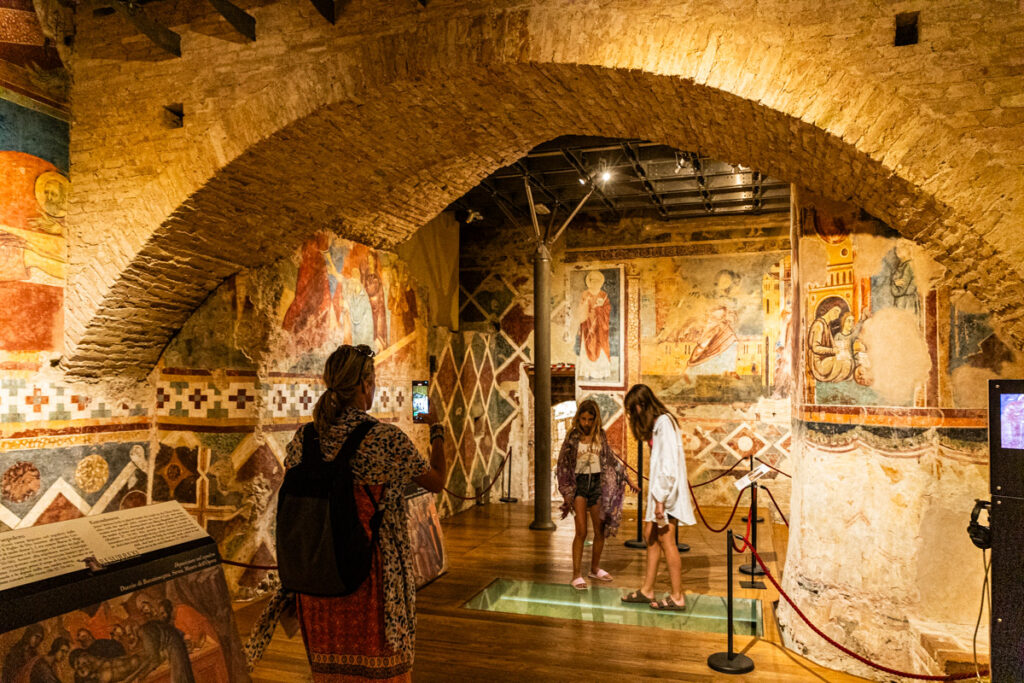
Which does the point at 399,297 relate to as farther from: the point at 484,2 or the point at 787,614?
the point at 787,614

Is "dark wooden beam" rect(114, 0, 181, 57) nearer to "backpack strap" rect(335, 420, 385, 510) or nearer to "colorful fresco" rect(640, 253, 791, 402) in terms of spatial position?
"backpack strap" rect(335, 420, 385, 510)

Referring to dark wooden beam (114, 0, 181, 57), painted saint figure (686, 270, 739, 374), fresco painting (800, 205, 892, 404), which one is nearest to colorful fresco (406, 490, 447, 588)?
fresco painting (800, 205, 892, 404)

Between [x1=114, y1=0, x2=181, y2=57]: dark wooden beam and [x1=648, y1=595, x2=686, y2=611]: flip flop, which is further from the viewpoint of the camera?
[x1=648, y1=595, x2=686, y2=611]: flip flop

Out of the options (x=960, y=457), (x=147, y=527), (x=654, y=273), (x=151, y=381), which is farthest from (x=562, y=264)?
(x=147, y=527)

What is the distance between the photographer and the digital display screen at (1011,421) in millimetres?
3031

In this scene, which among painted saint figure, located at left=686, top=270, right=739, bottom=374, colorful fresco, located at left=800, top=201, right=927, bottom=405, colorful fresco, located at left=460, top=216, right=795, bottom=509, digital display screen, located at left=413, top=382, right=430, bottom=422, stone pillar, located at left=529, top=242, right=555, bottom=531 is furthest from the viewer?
painted saint figure, located at left=686, top=270, right=739, bottom=374

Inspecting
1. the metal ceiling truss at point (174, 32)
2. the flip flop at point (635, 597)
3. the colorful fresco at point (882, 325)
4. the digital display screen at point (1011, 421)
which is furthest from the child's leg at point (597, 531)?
the metal ceiling truss at point (174, 32)

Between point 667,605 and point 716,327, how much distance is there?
241 inches

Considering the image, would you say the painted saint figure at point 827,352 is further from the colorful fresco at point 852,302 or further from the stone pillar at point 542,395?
the stone pillar at point 542,395

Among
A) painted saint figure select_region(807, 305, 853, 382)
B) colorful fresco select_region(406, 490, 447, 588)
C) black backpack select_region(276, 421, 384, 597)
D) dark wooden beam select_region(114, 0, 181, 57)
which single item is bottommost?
colorful fresco select_region(406, 490, 447, 588)

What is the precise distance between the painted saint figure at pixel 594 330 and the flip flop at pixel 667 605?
5919 mm

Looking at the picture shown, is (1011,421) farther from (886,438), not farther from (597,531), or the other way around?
(597,531)

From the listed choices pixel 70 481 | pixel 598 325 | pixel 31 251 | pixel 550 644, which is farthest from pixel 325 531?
pixel 598 325

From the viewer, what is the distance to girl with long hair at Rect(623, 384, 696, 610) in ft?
17.6
